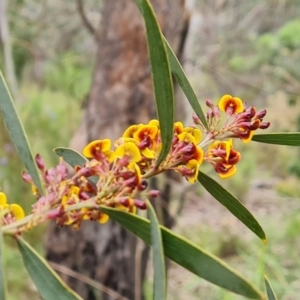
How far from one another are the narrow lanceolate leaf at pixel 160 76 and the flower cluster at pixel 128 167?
0.02 meters

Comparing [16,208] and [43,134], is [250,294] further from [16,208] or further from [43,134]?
[43,134]

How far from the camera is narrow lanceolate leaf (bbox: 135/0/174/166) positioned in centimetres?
34

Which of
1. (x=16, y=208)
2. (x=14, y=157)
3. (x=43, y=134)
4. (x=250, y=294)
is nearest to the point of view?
(x=250, y=294)

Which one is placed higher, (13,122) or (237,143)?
(237,143)

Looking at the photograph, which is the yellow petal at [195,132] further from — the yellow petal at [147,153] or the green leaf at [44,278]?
the green leaf at [44,278]

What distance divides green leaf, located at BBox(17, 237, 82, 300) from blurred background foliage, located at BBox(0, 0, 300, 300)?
1091mm

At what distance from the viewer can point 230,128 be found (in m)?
0.44

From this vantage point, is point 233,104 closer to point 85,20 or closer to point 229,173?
point 229,173

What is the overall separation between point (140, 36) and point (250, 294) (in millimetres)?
1745

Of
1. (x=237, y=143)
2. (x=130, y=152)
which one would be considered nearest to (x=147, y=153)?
(x=130, y=152)

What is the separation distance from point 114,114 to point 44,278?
159 centimetres

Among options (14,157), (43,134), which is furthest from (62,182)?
(43,134)

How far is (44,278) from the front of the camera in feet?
1.21

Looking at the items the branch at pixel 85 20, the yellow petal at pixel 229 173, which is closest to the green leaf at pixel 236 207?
the yellow petal at pixel 229 173
